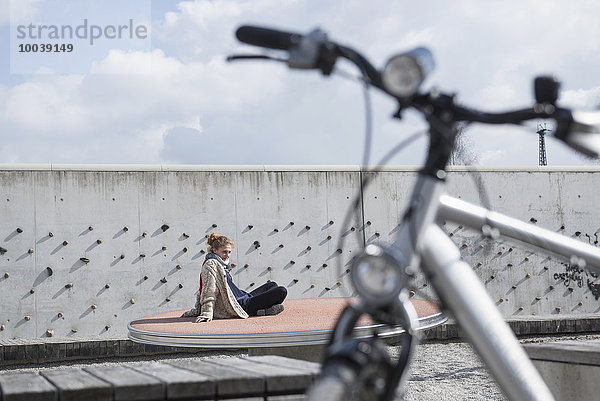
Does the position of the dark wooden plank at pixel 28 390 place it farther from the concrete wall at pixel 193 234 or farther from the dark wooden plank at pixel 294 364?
the concrete wall at pixel 193 234

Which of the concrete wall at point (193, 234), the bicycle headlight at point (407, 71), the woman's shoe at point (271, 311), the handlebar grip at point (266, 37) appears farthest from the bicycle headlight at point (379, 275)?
the concrete wall at point (193, 234)

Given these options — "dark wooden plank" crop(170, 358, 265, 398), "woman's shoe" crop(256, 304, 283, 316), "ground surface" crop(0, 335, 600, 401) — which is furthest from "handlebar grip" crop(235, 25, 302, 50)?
"woman's shoe" crop(256, 304, 283, 316)

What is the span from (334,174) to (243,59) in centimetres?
1026

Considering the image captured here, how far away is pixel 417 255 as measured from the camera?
56.4 inches

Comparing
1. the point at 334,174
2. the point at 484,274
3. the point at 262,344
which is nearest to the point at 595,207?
the point at 484,274

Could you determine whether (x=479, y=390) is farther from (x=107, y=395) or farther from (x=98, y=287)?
(x=98, y=287)

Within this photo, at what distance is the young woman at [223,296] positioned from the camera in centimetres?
664

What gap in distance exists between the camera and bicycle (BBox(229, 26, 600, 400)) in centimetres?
130

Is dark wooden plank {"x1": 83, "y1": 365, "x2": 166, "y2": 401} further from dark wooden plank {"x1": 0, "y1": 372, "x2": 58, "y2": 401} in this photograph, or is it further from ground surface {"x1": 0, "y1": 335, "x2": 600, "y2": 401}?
ground surface {"x1": 0, "y1": 335, "x2": 600, "y2": 401}

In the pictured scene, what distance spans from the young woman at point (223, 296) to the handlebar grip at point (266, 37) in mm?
5129

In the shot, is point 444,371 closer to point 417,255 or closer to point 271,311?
point 271,311

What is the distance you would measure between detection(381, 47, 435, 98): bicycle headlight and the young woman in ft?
17.5

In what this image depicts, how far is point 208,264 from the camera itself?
6.75 m

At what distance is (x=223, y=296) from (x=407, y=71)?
18.0 ft
